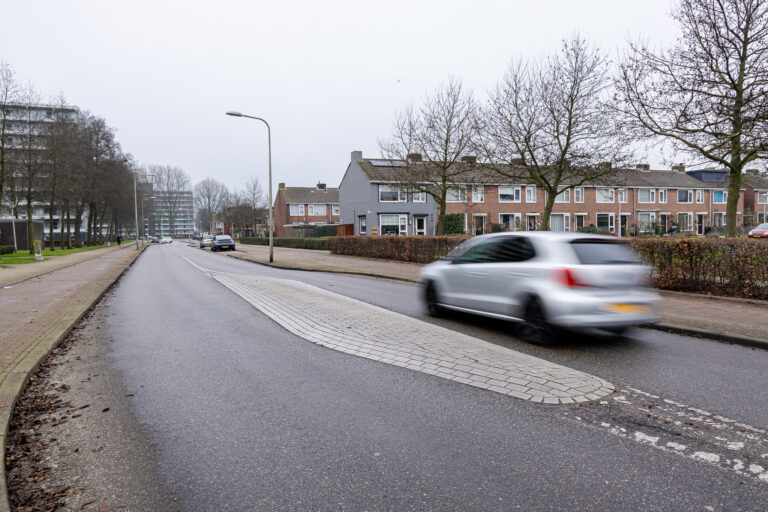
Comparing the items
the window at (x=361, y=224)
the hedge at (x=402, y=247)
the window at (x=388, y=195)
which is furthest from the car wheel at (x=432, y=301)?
the window at (x=361, y=224)

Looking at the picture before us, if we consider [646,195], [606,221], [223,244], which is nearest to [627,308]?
[223,244]

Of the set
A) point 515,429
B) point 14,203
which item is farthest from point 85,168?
point 515,429

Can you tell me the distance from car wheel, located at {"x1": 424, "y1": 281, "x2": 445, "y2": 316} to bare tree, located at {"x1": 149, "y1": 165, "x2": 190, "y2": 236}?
11335 cm

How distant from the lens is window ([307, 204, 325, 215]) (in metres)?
65.6

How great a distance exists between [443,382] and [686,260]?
8.62m

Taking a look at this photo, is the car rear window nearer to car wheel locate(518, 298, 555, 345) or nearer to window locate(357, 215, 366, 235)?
car wheel locate(518, 298, 555, 345)

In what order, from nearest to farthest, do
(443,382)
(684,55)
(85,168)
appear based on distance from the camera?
1. (443,382)
2. (684,55)
3. (85,168)

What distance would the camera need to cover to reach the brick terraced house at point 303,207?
64.5m

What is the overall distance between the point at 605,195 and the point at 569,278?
4592 centimetres

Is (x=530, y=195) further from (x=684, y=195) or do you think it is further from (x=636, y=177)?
(x=684, y=195)

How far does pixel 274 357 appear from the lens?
19.6 feet

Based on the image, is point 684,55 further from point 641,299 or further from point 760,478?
point 760,478

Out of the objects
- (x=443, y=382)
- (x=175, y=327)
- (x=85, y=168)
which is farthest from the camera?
(x=85, y=168)

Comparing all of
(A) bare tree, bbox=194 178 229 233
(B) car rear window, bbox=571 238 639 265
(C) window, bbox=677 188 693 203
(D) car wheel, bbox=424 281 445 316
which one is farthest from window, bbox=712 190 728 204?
(A) bare tree, bbox=194 178 229 233
